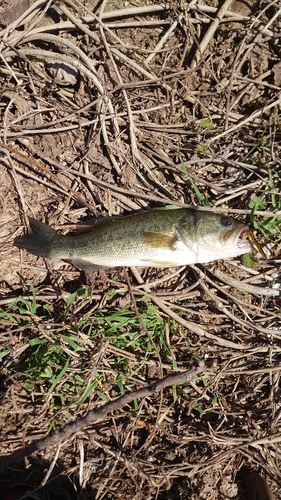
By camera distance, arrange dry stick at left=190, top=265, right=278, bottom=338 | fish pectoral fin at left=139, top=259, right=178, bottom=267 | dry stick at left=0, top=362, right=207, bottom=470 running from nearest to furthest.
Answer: dry stick at left=0, top=362, right=207, bottom=470, fish pectoral fin at left=139, top=259, right=178, bottom=267, dry stick at left=190, top=265, right=278, bottom=338

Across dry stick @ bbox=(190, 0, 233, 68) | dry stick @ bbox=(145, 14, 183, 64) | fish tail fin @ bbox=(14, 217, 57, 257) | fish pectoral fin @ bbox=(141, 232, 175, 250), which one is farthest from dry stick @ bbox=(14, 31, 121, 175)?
dry stick @ bbox=(190, 0, 233, 68)

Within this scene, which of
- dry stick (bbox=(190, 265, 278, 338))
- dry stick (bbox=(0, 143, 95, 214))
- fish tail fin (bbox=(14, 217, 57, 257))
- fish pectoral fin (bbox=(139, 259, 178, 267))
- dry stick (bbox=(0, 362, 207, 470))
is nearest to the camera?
dry stick (bbox=(0, 362, 207, 470))

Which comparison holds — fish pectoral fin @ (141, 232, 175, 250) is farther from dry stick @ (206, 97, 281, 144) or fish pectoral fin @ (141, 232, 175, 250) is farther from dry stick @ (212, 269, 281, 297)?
dry stick @ (206, 97, 281, 144)

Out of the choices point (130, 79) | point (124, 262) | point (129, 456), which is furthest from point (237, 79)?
point (129, 456)

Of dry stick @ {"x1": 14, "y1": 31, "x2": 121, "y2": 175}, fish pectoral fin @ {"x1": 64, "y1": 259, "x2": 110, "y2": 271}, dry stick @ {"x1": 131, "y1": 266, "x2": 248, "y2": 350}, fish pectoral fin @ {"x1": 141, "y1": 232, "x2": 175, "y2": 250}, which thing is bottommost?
dry stick @ {"x1": 131, "y1": 266, "x2": 248, "y2": 350}

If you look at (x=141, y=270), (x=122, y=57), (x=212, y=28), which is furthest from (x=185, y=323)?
(x=212, y=28)

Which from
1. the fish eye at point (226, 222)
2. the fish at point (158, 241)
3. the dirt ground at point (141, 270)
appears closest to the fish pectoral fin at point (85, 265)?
the fish at point (158, 241)

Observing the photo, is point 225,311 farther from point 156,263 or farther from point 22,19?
point 22,19

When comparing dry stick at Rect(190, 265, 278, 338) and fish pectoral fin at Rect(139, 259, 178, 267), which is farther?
dry stick at Rect(190, 265, 278, 338)
